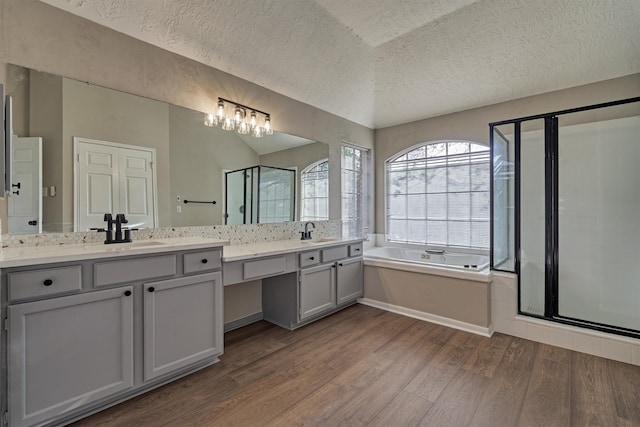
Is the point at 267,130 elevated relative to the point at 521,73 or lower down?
lower down

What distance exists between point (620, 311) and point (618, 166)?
1.30 meters

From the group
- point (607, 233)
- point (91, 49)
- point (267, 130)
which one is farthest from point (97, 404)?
point (607, 233)

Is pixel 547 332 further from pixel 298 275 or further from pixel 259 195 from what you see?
pixel 259 195

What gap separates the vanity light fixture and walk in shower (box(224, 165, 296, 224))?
0.37 meters

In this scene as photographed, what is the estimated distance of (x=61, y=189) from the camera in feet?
6.11

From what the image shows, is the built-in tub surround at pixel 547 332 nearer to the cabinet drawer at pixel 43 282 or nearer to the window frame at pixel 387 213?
the window frame at pixel 387 213

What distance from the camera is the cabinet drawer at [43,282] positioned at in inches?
53.4

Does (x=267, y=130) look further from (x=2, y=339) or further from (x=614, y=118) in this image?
(x=614, y=118)

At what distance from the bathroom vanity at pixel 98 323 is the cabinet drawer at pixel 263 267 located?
31cm

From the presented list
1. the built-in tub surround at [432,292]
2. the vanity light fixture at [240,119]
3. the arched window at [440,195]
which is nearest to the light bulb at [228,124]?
the vanity light fixture at [240,119]

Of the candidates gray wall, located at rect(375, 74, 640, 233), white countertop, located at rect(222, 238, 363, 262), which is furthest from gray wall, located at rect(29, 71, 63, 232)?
gray wall, located at rect(375, 74, 640, 233)

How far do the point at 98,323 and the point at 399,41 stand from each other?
349cm

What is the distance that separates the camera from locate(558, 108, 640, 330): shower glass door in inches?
102

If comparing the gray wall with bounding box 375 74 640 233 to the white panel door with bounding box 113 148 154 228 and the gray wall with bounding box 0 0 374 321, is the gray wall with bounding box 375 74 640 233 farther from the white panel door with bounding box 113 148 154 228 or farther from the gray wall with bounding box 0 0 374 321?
the white panel door with bounding box 113 148 154 228
